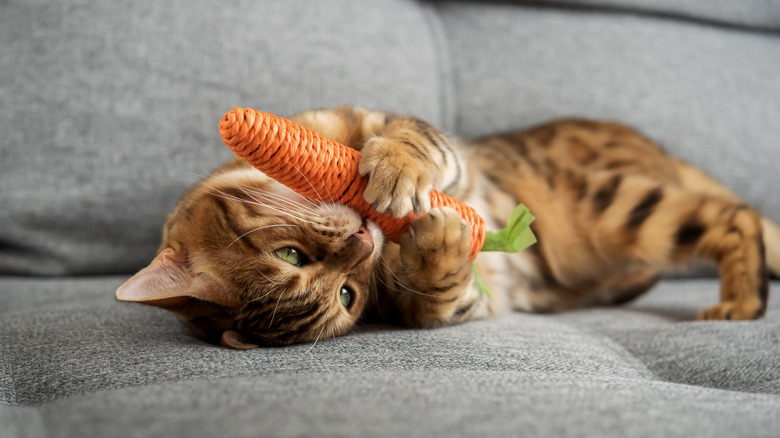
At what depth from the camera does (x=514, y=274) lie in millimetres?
1451

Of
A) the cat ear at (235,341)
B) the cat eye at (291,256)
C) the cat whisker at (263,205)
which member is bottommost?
the cat ear at (235,341)

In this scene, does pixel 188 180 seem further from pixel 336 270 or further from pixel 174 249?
pixel 336 270

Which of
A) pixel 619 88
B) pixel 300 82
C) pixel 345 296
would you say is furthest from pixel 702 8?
pixel 345 296

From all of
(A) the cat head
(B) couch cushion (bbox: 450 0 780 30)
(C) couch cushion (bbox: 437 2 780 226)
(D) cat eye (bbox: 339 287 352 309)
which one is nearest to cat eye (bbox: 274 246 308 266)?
(A) the cat head

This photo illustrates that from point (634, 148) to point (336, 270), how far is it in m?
1.13

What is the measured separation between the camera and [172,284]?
0.94m

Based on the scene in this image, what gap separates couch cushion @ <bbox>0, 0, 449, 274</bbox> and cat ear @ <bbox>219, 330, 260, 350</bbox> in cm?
71

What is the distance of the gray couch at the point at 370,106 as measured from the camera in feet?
1.97

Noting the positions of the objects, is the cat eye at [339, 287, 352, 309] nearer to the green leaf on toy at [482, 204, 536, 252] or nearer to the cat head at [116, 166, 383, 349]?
the cat head at [116, 166, 383, 349]

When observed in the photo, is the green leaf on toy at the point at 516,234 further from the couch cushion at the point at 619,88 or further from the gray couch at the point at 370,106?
the couch cushion at the point at 619,88

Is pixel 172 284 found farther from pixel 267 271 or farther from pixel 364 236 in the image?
pixel 364 236

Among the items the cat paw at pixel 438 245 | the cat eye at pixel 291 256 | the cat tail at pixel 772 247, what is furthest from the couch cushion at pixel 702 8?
the cat eye at pixel 291 256

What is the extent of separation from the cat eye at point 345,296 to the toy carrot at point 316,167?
142 mm

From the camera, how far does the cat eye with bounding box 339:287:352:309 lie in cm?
105
